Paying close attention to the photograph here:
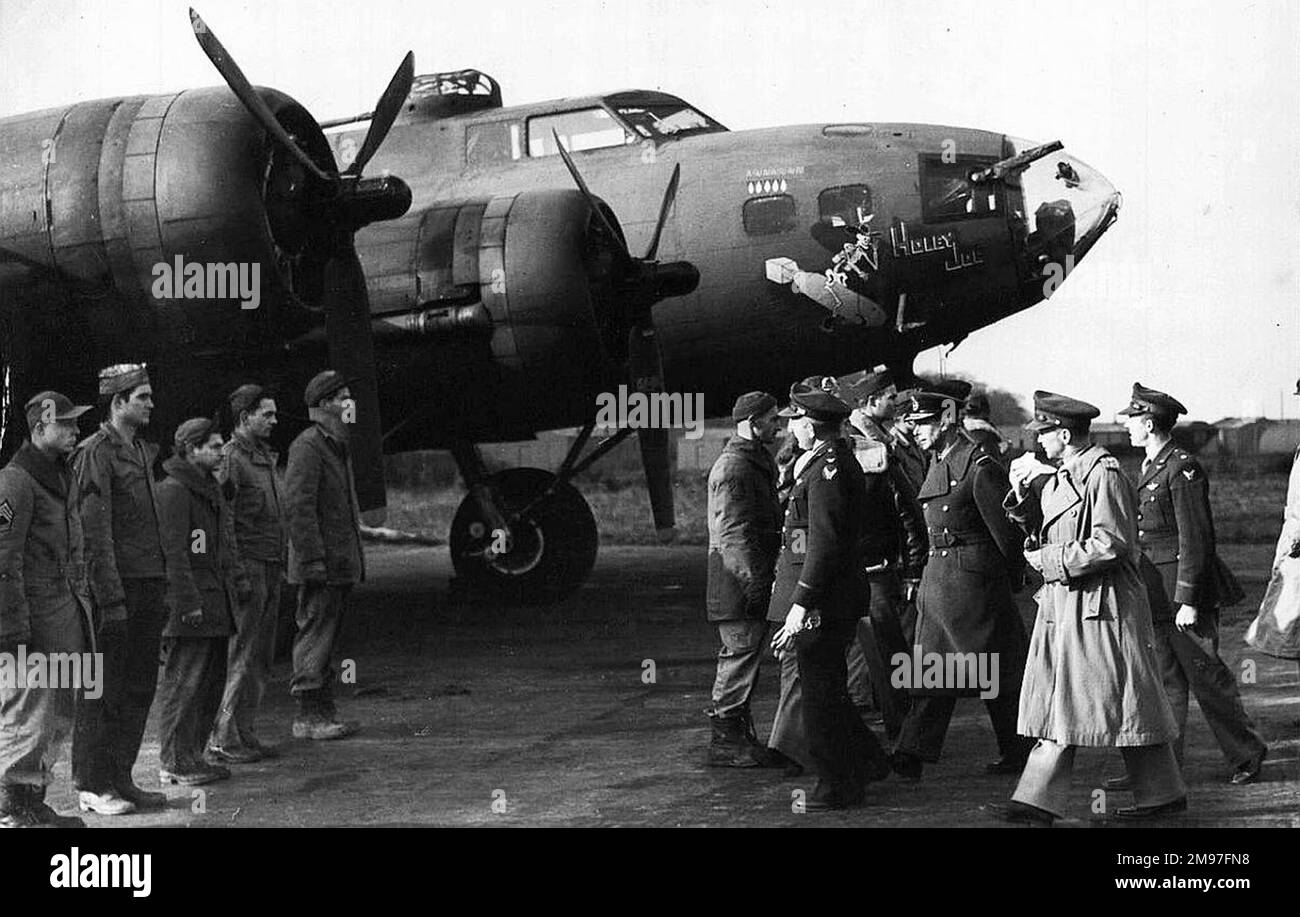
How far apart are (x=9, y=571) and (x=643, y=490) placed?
22088 millimetres

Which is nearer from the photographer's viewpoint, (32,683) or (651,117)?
(32,683)

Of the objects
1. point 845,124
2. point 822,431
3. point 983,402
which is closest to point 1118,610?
point 822,431

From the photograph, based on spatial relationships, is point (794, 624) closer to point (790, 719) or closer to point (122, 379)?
point (790, 719)

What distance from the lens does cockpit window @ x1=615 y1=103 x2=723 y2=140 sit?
47.7ft

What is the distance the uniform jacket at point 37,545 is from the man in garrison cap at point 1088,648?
14.7 ft

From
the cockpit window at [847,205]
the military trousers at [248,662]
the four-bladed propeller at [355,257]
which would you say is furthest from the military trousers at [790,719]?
the cockpit window at [847,205]

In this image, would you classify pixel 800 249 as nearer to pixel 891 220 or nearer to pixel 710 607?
pixel 891 220

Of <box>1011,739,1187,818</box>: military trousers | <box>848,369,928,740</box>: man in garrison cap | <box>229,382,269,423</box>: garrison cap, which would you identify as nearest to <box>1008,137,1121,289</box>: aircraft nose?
<box>848,369,928,740</box>: man in garrison cap

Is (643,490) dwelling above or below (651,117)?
below

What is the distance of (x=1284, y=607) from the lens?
7359mm

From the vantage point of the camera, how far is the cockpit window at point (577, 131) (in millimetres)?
14539

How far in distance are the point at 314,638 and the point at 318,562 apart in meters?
0.47

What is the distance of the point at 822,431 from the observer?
7.59m

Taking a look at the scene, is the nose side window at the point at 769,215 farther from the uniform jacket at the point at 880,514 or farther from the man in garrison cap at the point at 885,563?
the uniform jacket at the point at 880,514
